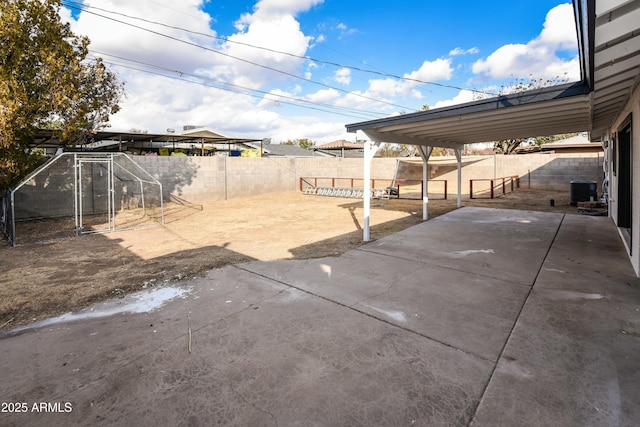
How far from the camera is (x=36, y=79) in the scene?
6.77 metres

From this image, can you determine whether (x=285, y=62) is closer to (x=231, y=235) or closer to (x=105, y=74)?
(x=105, y=74)

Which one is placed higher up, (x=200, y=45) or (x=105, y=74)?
(x=200, y=45)

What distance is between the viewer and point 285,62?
13.6 m

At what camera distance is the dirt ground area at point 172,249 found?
3985 mm

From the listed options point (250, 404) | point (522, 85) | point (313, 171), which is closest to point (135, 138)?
point (313, 171)

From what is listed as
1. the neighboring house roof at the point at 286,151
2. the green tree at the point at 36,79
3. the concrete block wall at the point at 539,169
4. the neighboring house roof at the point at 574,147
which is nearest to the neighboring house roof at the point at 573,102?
the green tree at the point at 36,79

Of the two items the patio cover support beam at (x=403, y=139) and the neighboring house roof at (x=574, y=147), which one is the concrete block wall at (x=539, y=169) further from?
the patio cover support beam at (x=403, y=139)

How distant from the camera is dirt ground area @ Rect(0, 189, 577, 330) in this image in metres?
3.98

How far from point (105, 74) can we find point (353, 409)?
10026 millimetres

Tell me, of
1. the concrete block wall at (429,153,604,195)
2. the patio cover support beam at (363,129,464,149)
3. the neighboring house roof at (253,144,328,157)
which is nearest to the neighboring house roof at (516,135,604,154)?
the concrete block wall at (429,153,604,195)

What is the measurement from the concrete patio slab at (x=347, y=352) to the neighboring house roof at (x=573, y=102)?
225cm

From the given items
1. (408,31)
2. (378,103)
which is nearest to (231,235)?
(408,31)

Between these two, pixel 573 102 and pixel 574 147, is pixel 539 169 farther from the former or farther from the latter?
pixel 573 102

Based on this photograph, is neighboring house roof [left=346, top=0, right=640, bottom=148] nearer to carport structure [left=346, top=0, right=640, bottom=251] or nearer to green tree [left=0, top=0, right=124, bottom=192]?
carport structure [left=346, top=0, right=640, bottom=251]
